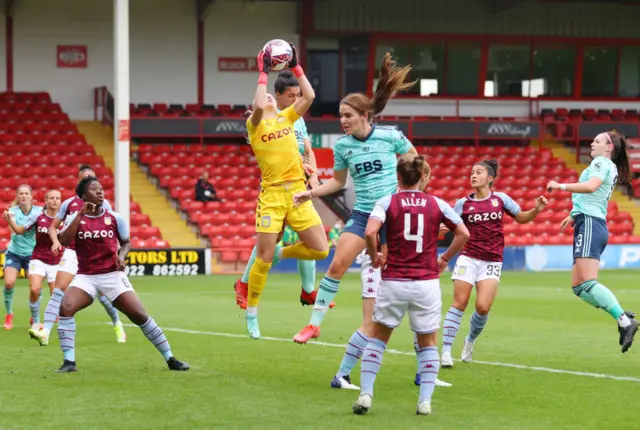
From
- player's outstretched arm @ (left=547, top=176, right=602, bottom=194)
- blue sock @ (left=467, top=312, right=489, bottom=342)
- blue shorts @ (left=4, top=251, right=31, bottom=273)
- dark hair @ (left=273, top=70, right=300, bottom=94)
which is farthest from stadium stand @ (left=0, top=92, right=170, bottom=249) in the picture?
player's outstretched arm @ (left=547, top=176, right=602, bottom=194)

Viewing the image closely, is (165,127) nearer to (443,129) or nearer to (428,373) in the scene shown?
(443,129)

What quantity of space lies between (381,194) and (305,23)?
1186 inches

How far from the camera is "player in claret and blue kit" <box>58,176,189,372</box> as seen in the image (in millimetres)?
11055

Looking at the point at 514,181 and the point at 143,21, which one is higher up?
the point at 143,21

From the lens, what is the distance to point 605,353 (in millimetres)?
12898

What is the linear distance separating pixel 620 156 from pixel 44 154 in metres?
25.1

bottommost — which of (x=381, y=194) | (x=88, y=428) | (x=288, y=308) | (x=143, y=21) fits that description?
(x=288, y=308)

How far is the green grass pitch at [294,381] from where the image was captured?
8602 mm

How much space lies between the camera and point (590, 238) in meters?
12.2

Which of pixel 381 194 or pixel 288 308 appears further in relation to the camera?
pixel 288 308

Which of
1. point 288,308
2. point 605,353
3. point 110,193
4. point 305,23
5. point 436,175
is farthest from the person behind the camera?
point 305,23

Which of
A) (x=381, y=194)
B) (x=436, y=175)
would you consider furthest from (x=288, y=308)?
(x=436, y=175)

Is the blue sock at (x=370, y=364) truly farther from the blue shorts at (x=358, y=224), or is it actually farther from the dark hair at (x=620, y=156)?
the dark hair at (x=620, y=156)

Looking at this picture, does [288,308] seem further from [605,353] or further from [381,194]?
[381,194]
